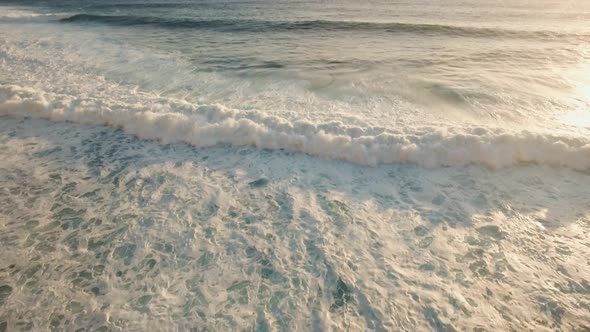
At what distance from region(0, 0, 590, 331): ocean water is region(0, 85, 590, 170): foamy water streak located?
0.10 ft

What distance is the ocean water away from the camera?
280 cm

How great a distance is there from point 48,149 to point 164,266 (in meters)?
3.44

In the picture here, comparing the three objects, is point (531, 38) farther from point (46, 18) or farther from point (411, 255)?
point (46, 18)

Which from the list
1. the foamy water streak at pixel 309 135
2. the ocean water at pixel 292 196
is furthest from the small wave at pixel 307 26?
the foamy water streak at pixel 309 135

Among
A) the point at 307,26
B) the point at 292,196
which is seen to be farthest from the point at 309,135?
the point at 307,26

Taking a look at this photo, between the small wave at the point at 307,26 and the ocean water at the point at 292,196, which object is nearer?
the ocean water at the point at 292,196

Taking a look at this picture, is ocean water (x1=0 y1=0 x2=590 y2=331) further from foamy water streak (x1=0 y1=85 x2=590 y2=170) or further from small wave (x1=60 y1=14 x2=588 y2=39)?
small wave (x1=60 y1=14 x2=588 y2=39)

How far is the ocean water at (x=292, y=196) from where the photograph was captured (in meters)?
2.80

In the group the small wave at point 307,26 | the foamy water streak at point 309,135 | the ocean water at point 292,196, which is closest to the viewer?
the ocean water at point 292,196

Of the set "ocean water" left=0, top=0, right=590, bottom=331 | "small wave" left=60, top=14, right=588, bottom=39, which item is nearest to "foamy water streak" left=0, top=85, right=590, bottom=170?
"ocean water" left=0, top=0, right=590, bottom=331

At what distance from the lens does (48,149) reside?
502 centimetres

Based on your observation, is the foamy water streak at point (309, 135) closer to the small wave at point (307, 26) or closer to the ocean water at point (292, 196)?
the ocean water at point (292, 196)

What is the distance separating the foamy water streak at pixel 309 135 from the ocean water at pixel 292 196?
31mm

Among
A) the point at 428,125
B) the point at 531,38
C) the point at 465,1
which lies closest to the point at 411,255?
the point at 428,125
